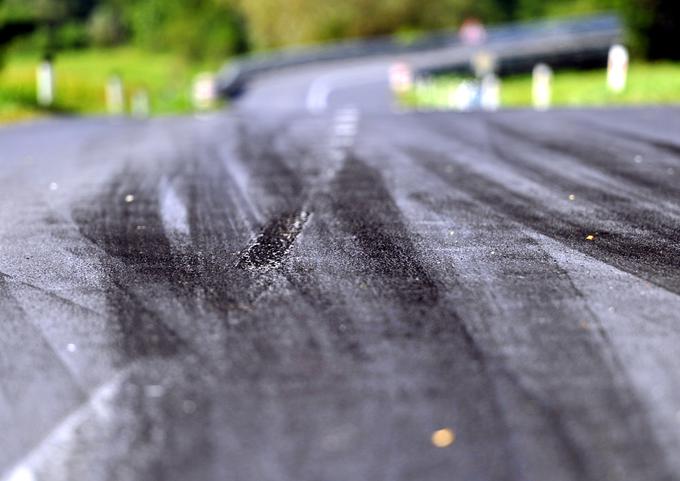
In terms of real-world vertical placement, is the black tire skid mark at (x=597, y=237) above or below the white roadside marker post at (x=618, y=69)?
above

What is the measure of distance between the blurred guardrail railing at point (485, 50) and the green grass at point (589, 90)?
92 centimetres

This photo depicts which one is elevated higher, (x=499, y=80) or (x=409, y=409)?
(x=409, y=409)

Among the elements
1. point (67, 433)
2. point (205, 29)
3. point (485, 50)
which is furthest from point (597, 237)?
point (205, 29)

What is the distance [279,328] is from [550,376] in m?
1.32

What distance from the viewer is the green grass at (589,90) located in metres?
19.8

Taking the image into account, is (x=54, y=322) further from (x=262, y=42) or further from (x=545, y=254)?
(x=262, y=42)

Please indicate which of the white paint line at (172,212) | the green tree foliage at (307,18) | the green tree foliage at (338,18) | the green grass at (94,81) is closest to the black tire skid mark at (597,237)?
the white paint line at (172,212)

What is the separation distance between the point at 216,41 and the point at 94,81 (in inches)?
916

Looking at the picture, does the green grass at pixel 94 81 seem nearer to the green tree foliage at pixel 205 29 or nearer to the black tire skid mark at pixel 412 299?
the green tree foliage at pixel 205 29

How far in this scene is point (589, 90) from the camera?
78.3 ft

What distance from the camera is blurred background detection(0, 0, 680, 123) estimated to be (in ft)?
82.1

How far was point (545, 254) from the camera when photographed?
604 cm

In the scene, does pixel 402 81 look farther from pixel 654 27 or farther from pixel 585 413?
pixel 585 413

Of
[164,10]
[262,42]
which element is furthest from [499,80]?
[164,10]
